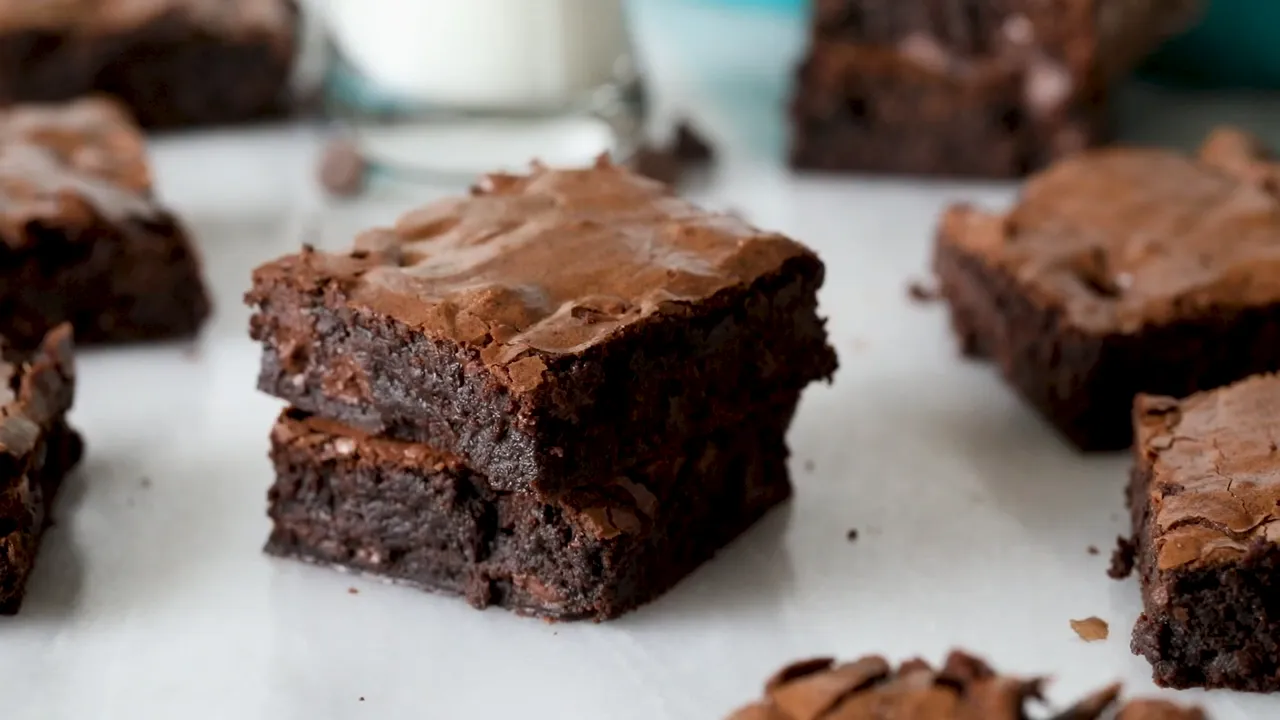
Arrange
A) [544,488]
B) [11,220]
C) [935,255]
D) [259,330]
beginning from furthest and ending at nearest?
1. [935,255]
2. [11,220]
3. [259,330]
4. [544,488]

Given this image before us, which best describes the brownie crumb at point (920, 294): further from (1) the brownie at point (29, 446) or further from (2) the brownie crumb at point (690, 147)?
(1) the brownie at point (29, 446)

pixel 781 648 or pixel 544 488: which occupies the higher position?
pixel 544 488

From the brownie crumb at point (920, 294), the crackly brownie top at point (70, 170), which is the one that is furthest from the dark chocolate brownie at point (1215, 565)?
the crackly brownie top at point (70, 170)

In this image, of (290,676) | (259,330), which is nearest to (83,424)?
(259,330)

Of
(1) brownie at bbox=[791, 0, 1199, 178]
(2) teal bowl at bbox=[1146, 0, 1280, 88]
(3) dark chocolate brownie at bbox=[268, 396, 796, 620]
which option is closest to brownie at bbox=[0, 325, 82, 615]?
(3) dark chocolate brownie at bbox=[268, 396, 796, 620]

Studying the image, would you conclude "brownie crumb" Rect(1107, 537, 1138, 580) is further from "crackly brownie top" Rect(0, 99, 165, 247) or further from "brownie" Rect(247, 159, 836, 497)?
"crackly brownie top" Rect(0, 99, 165, 247)

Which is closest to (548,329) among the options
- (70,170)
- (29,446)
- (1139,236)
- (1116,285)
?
(29,446)

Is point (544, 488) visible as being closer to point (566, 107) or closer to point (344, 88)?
point (566, 107)
